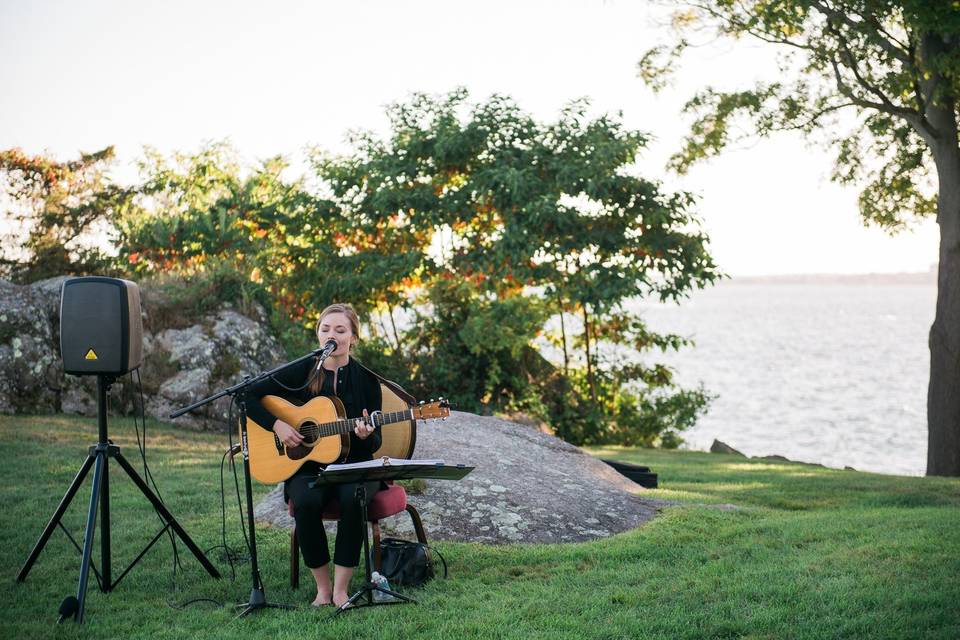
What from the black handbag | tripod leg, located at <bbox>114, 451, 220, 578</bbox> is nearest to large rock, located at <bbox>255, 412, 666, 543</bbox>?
the black handbag

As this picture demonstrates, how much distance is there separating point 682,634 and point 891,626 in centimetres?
98

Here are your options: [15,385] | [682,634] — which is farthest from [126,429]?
[682,634]

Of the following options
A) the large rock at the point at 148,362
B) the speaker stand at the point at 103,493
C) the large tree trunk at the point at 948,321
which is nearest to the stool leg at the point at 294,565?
the speaker stand at the point at 103,493

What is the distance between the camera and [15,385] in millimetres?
12633

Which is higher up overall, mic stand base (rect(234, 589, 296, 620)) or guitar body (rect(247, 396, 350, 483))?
guitar body (rect(247, 396, 350, 483))

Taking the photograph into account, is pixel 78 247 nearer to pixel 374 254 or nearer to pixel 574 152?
pixel 374 254

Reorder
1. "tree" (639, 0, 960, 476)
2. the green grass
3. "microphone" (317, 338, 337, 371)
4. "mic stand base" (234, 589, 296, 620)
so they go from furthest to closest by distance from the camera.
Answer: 1. "tree" (639, 0, 960, 476)
2. "mic stand base" (234, 589, 296, 620)
3. "microphone" (317, 338, 337, 371)
4. the green grass

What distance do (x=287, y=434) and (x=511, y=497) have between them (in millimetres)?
2407

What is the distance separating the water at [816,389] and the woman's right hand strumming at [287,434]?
30.8ft

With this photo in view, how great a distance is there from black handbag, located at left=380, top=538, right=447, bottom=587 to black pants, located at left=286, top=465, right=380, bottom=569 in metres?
0.38

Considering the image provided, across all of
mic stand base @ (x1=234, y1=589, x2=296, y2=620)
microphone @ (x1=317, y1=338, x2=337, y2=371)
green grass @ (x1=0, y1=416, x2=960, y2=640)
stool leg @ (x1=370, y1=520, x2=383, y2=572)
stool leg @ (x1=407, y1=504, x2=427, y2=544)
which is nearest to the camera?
green grass @ (x1=0, y1=416, x2=960, y2=640)

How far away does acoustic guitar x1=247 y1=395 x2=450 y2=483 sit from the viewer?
5277 millimetres

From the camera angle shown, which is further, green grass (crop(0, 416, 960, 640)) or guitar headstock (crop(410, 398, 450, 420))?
guitar headstock (crop(410, 398, 450, 420))

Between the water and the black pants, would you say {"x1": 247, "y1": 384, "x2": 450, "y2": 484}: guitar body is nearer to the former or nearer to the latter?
the black pants
